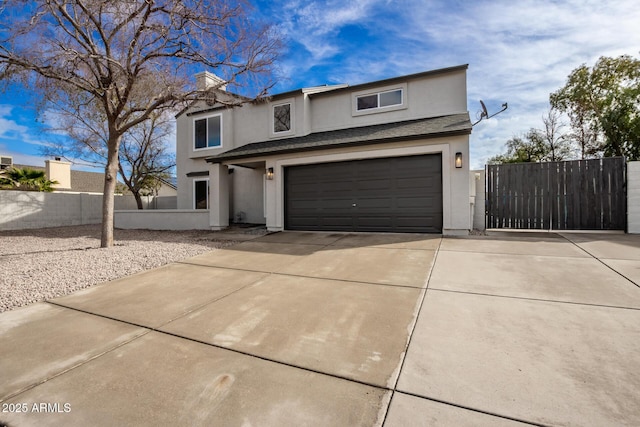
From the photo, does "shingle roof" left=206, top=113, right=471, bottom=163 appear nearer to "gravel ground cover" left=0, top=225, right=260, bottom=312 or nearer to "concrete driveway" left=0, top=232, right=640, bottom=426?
"gravel ground cover" left=0, top=225, right=260, bottom=312

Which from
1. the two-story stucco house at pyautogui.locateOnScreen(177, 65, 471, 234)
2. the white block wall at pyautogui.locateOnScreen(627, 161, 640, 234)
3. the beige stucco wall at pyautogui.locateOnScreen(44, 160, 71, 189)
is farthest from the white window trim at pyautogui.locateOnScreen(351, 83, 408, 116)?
the beige stucco wall at pyautogui.locateOnScreen(44, 160, 71, 189)

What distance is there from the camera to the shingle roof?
796cm

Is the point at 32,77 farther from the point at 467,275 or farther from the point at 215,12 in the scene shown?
the point at 467,275

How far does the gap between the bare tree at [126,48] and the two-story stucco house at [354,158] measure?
3096 mm

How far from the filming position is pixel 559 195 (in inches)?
337

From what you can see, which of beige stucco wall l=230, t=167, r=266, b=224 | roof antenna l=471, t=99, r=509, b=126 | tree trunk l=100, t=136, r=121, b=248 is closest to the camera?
tree trunk l=100, t=136, r=121, b=248

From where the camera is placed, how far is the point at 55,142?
16.0 metres

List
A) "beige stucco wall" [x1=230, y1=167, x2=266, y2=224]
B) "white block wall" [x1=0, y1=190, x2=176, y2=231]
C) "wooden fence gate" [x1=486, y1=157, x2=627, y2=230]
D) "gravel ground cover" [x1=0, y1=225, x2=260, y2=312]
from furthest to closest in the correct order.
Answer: "beige stucco wall" [x1=230, y1=167, x2=266, y2=224] < "white block wall" [x1=0, y1=190, x2=176, y2=231] < "wooden fence gate" [x1=486, y1=157, x2=627, y2=230] < "gravel ground cover" [x1=0, y1=225, x2=260, y2=312]

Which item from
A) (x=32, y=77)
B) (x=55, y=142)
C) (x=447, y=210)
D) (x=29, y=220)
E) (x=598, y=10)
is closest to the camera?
(x=32, y=77)

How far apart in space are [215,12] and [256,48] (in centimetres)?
122

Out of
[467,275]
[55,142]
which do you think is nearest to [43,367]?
[467,275]

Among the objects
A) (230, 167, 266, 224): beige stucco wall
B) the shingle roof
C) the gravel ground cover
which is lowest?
the gravel ground cover

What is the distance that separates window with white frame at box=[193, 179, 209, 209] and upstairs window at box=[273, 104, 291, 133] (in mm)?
4569

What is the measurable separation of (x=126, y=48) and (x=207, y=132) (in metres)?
6.80
